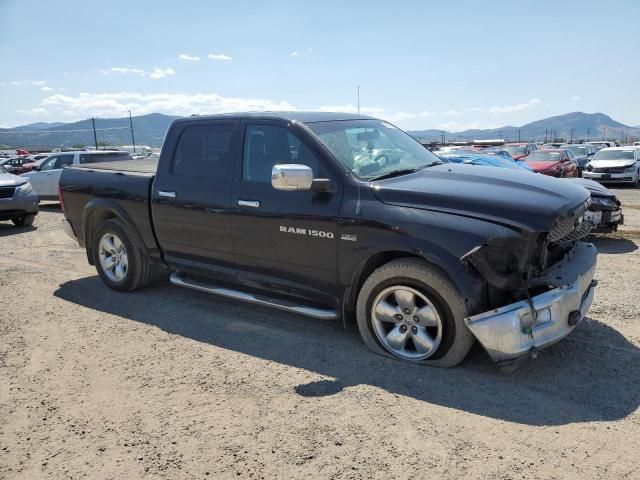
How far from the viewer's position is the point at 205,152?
5.20 meters

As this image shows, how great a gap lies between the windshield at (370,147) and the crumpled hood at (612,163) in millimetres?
17105

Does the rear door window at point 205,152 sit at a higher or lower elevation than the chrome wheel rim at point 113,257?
higher

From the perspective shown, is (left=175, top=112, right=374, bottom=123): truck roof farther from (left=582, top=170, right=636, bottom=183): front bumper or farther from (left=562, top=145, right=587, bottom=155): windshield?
(left=562, top=145, right=587, bottom=155): windshield

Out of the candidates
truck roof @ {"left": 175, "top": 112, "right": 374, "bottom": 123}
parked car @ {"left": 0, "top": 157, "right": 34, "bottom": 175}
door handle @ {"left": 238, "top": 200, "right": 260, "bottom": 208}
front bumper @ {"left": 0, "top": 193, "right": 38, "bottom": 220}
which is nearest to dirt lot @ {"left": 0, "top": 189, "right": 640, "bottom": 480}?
door handle @ {"left": 238, "top": 200, "right": 260, "bottom": 208}

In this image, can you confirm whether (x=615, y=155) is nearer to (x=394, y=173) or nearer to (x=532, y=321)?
(x=394, y=173)

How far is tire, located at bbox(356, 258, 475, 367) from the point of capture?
3742mm

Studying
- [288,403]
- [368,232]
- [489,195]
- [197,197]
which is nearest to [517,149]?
[197,197]

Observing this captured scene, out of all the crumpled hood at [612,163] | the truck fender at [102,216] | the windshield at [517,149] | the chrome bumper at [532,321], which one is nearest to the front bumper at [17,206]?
→ the truck fender at [102,216]

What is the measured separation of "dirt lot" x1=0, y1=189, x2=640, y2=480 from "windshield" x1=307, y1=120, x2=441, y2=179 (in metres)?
1.49

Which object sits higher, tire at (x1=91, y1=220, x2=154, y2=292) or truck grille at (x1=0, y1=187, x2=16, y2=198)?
truck grille at (x1=0, y1=187, x2=16, y2=198)

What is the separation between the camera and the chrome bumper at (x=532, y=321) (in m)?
3.48

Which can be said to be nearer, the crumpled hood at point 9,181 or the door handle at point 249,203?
the door handle at point 249,203

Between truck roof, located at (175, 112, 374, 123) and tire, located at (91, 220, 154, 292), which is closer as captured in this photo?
truck roof, located at (175, 112, 374, 123)

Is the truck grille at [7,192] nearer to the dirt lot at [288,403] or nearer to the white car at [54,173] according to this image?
the white car at [54,173]
